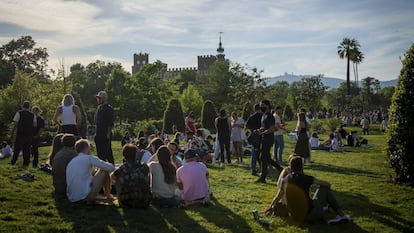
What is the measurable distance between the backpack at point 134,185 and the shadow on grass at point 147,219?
182mm

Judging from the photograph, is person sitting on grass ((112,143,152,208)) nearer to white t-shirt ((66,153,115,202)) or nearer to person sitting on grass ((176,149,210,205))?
white t-shirt ((66,153,115,202))

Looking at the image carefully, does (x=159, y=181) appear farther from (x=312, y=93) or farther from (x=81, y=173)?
(x=312, y=93)

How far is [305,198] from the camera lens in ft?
23.5

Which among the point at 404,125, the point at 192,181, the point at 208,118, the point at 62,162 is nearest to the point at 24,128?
the point at 62,162

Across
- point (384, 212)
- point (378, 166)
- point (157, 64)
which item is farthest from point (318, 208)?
point (157, 64)

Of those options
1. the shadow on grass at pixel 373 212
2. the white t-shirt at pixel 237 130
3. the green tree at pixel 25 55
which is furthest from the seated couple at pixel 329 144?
the green tree at pixel 25 55

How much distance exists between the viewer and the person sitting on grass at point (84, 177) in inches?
304

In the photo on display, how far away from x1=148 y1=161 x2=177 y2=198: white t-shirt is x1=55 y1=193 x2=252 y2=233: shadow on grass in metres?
0.28

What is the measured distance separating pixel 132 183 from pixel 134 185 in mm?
52

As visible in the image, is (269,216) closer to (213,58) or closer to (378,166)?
(378,166)

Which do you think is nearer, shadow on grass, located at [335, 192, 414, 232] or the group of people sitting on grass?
shadow on grass, located at [335, 192, 414, 232]

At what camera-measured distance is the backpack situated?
7562 millimetres

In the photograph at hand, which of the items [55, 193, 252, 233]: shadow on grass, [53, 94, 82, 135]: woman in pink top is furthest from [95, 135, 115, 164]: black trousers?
[55, 193, 252, 233]: shadow on grass

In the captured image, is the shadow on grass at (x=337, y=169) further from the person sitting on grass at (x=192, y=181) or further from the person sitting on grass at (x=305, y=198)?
the person sitting on grass at (x=192, y=181)
